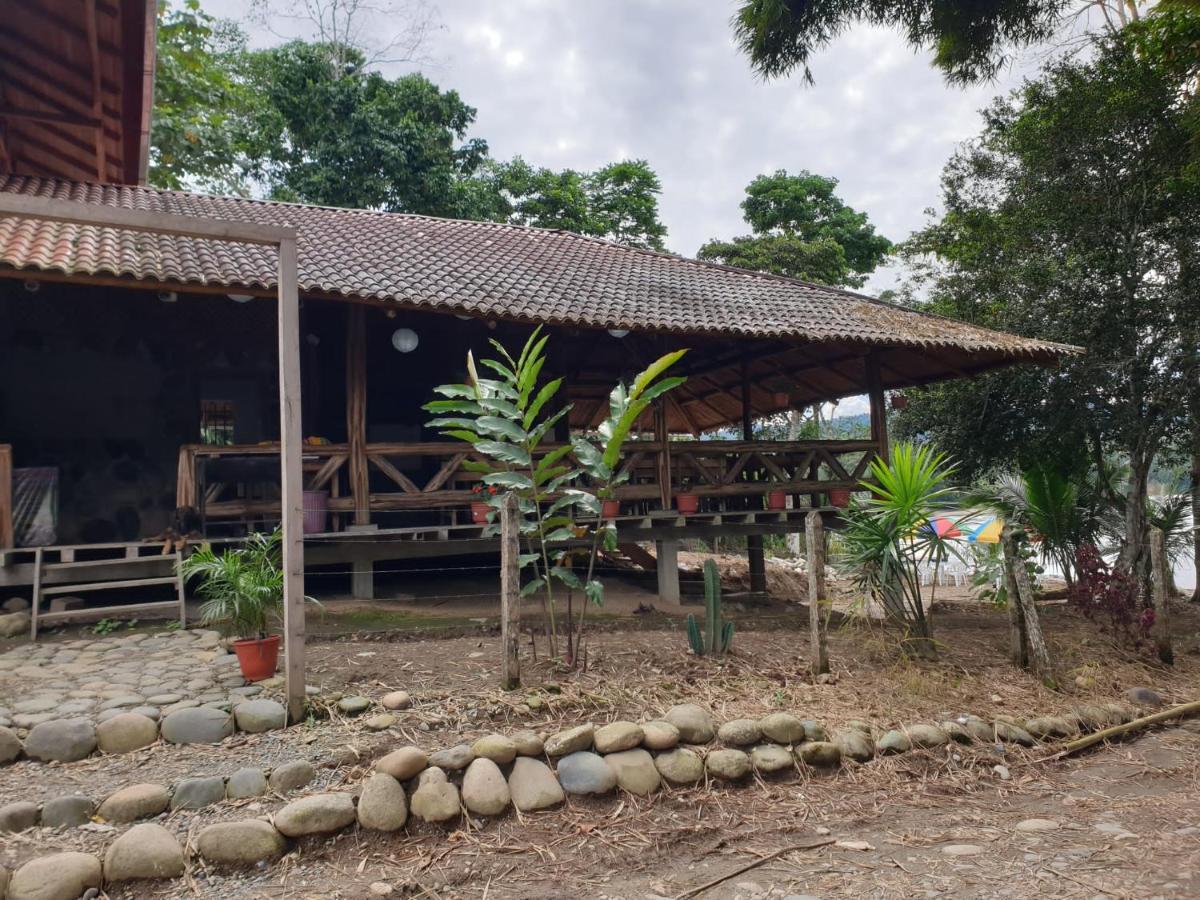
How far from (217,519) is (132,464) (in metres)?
1.52

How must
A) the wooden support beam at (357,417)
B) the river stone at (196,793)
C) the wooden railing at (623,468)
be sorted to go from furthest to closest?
the wooden support beam at (357,417) → the wooden railing at (623,468) → the river stone at (196,793)

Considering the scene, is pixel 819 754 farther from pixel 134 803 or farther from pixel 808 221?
pixel 808 221

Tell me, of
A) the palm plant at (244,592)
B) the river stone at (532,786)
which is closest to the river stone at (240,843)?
the river stone at (532,786)

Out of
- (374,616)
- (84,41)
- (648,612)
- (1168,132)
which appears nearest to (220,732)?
(374,616)

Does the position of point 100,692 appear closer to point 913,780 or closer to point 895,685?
point 913,780

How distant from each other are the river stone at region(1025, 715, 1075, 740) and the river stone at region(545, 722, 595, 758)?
3.01 metres

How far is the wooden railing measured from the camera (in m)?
7.39

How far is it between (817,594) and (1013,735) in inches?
58.1

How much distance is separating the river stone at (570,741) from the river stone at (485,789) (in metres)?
0.30

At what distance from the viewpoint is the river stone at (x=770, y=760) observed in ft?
13.9

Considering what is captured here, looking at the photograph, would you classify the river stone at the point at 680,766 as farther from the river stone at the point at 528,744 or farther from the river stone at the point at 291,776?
the river stone at the point at 291,776

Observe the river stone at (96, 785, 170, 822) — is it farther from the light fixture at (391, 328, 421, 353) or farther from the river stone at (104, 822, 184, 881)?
the light fixture at (391, 328, 421, 353)

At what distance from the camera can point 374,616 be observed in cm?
699

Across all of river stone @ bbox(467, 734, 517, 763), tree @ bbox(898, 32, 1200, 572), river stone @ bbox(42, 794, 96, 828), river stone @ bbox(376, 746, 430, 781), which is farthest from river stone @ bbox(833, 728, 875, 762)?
tree @ bbox(898, 32, 1200, 572)
